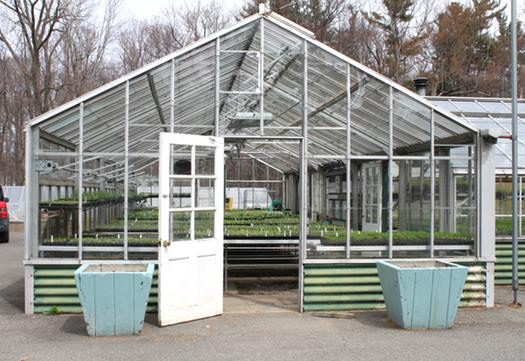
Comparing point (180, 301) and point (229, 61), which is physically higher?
point (229, 61)

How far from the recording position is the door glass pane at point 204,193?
6895 millimetres

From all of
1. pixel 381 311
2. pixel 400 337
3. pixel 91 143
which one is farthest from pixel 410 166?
pixel 91 143

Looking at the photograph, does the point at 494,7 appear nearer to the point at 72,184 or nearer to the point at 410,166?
the point at 410,166

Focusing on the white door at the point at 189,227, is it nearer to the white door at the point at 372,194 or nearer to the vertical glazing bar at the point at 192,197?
the vertical glazing bar at the point at 192,197

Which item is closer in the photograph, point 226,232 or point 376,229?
point 376,229

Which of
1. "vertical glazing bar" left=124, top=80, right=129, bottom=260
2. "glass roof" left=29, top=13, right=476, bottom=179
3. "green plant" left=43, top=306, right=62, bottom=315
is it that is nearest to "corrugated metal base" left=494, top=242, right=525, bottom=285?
"glass roof" left=29, top=13, right=476, bottom=179

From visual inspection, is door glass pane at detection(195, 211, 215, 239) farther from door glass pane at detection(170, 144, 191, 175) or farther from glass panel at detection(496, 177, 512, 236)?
glass panel at detection(496, 177, 512, 236)

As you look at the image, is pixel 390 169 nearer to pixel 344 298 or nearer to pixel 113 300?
pixel 344 298

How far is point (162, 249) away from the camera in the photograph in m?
6.27

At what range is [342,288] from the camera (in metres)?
7.33

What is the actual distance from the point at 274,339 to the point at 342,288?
5.47 ft

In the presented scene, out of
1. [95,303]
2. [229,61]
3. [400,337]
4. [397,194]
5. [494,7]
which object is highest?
[494,7]

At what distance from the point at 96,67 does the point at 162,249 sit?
23365mm

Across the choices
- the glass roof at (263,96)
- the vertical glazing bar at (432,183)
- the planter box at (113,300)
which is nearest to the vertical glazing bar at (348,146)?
the glass roof at (263,96)
